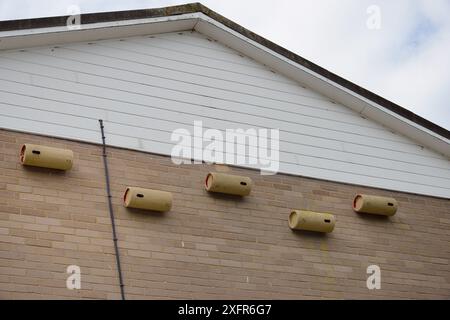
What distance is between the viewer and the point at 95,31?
1392 centimetres

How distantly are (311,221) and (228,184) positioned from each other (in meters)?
1.36

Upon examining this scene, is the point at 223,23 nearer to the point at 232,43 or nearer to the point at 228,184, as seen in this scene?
the point at 232,43

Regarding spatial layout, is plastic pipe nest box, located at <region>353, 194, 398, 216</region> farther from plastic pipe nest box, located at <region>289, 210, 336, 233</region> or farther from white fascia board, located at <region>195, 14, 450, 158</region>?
white fascia board, located at <region>195, 14, 450, 158</region>

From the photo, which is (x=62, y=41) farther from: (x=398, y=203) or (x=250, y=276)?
(x=398, y=203)

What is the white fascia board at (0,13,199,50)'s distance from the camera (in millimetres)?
13344

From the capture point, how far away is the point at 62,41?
13805 millimetres

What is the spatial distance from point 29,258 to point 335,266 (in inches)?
180

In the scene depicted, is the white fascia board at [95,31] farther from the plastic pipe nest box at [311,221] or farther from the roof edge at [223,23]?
the plastic pipe nest box at [311,221]

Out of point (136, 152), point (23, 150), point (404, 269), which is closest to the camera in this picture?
point (23, 150)

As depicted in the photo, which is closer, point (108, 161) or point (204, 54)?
point (108, 161)

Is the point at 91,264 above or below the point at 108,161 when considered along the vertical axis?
below
